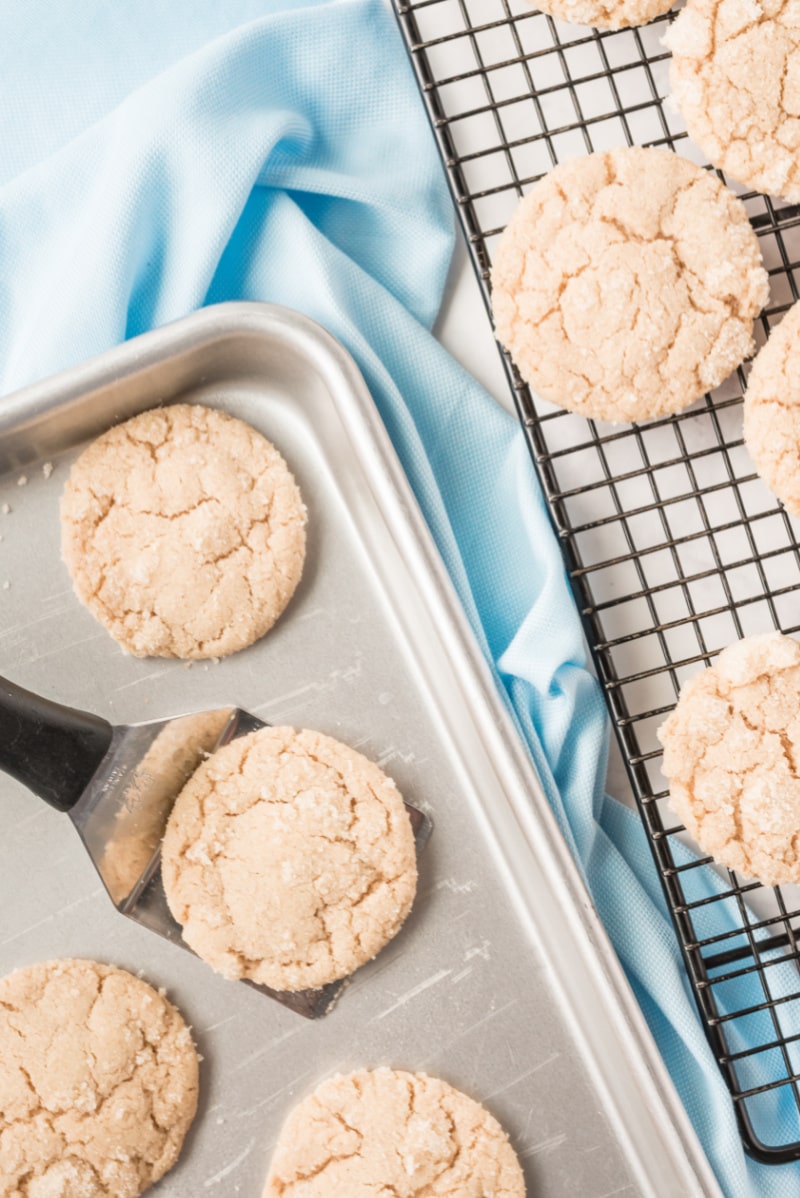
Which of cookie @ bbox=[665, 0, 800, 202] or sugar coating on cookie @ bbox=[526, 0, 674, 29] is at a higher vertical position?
sugar coating on cookie @ bbox=[526, 0, 674, 29]

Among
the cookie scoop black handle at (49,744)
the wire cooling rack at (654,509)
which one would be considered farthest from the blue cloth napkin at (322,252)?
the cookie scoop black handle at (49,744)

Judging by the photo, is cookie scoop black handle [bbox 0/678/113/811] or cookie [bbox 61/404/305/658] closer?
cookie scoop black handle [bbox 0/678/113/811]

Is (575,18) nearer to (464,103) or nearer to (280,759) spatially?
(464,103)

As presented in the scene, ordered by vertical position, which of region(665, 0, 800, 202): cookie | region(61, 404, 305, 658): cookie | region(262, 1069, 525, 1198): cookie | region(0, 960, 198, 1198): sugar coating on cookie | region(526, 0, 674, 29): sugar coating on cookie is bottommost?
region(262, 1069, 525, 1198): cookie

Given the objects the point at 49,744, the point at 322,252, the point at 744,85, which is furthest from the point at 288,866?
the point at 744,85

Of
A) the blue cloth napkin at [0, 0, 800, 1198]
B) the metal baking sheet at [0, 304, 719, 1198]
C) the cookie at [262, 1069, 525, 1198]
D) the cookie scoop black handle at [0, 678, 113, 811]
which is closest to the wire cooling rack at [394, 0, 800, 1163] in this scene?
the blue cloth napkin at [0, 0, 800, 1198]

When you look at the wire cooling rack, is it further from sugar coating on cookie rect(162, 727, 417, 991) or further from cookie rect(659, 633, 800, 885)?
sugar coating on cookie rect(162, 727, 417, 991)
